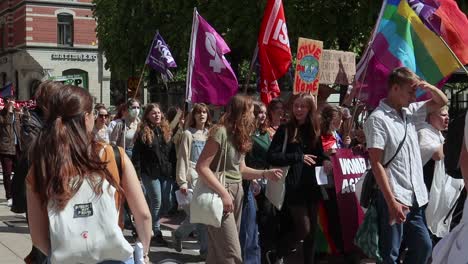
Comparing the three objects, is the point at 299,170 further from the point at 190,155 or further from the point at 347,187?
the point at 190,155

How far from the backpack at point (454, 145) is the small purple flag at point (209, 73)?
19.6 feet

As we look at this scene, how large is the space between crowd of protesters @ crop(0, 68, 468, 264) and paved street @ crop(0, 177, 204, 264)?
207 mm

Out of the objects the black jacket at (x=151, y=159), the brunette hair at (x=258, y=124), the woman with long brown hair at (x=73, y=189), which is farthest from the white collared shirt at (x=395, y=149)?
the black jacket at (x=151, y=159)

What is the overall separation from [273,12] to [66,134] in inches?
271

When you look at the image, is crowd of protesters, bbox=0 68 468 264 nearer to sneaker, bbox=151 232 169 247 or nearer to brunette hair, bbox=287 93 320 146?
brunette hair, bbox=287 93 320 146

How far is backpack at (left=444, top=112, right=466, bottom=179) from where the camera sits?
391 cm

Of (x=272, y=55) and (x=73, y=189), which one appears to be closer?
(x=73, y=189)

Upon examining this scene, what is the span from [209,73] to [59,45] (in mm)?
41082

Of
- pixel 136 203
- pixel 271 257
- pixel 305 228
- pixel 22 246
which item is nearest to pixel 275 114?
pixel 271 257

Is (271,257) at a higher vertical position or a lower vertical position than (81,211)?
lower

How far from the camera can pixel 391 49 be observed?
7.66 metres

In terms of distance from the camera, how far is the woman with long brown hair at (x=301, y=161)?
665 cm

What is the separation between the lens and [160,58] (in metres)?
14.4

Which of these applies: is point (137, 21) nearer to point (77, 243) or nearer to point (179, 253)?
point (179, 253)
